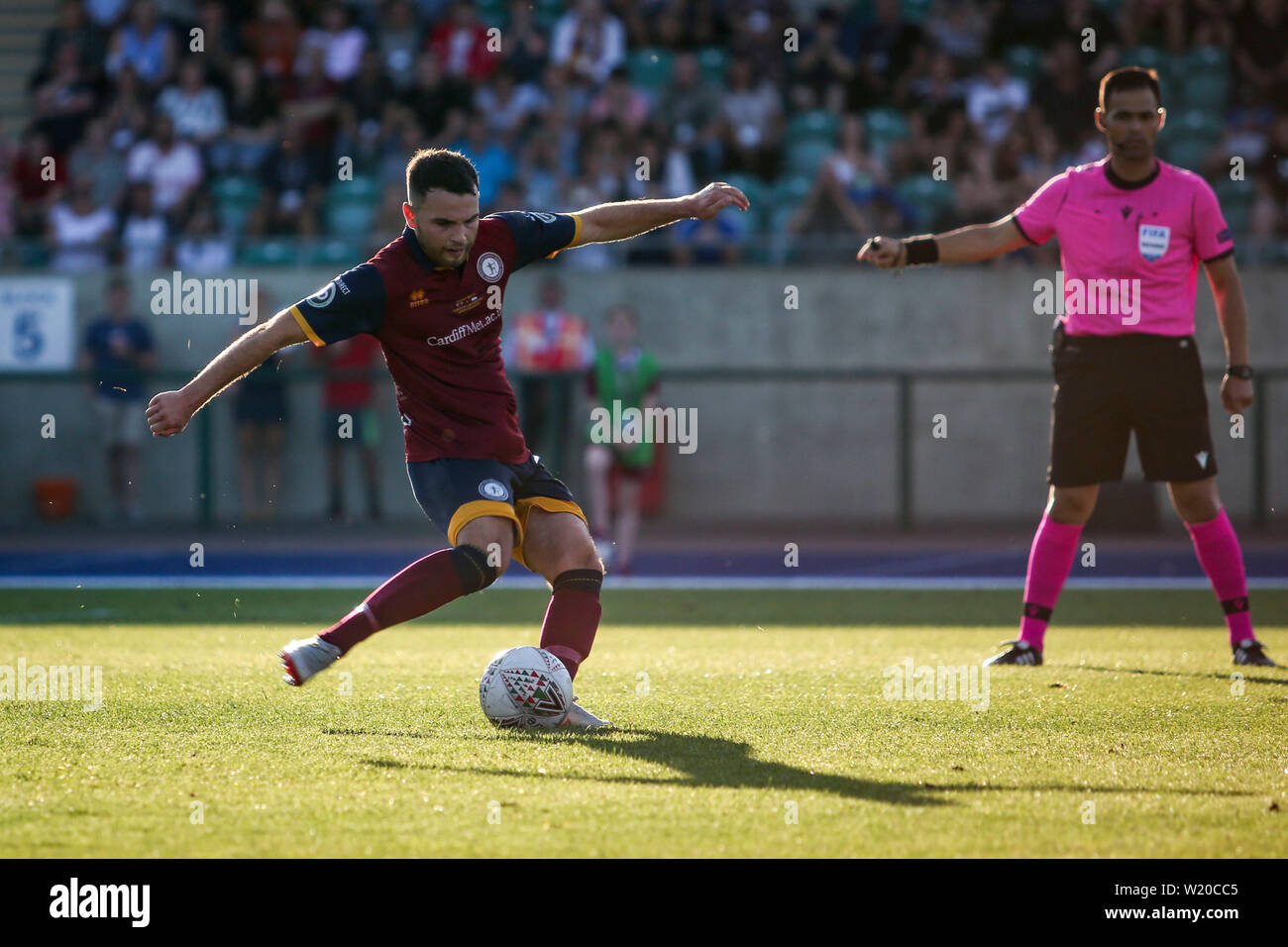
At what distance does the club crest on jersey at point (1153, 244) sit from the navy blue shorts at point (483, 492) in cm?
270

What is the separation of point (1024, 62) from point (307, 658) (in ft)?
47.6

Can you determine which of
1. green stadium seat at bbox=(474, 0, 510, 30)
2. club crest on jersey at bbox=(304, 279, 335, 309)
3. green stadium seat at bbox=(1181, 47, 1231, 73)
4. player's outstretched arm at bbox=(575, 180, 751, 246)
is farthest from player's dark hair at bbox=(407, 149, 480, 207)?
green stadium seat at bbox=(1181, 47, 1231, 73)

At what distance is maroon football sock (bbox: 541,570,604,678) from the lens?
547 cm

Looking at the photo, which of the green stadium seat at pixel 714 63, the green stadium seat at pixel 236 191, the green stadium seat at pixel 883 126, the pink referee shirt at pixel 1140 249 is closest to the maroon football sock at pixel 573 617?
the pink referee shirt at pixel 1140 249

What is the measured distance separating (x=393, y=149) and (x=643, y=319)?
329cm

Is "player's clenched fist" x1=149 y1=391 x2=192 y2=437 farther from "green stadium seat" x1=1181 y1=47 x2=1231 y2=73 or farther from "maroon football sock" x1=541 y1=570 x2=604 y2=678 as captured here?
"green stadium seat" x1=1181 y1=47 x2=1231 y2=73

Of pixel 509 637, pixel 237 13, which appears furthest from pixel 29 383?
pixel 509 637

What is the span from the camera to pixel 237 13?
19219 millimetres

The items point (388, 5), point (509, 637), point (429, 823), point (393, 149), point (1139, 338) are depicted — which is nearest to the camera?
point (429, 823)

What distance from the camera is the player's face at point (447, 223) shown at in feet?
17.5

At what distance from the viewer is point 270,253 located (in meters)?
16.5

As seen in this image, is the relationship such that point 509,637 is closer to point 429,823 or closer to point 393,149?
point 429,823

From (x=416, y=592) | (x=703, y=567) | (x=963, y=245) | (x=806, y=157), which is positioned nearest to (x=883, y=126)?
(x=806, y=157)
